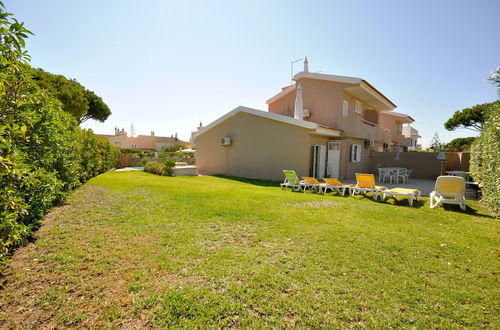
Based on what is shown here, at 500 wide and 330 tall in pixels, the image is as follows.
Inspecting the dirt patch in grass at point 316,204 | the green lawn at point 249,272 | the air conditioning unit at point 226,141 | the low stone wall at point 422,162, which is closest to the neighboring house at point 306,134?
the air conditioning unit at point 226,141

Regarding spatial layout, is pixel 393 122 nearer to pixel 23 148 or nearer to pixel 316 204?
pixel 316 204

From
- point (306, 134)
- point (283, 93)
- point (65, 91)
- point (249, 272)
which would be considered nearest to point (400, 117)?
point (283, 93)

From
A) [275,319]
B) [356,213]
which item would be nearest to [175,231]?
[275,319]

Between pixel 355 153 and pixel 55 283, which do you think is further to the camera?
pixel 355 153

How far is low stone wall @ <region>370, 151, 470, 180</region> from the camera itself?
18906 mm

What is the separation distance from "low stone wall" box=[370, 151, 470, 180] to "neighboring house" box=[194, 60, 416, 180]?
129 centimetres

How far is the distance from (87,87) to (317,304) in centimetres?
3797

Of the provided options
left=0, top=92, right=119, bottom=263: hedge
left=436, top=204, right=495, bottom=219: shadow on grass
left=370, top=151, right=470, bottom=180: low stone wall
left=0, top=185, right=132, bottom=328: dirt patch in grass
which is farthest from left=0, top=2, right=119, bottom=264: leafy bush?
left=370, top=151, right=470, bottom=180: low stone wall

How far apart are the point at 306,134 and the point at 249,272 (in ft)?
41.1

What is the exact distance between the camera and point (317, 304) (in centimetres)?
303

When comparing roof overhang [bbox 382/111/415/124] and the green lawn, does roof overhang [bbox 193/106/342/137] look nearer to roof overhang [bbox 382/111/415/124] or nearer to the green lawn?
the green lawn

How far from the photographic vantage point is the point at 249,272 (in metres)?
3.74

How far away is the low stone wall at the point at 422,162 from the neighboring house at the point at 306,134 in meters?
1.29

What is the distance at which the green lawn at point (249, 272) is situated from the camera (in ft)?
9.27
